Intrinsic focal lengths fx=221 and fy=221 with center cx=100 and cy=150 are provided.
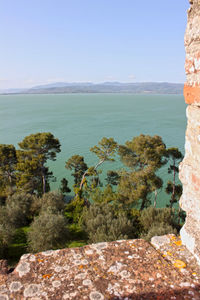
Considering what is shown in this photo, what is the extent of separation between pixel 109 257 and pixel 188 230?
1.13 meters

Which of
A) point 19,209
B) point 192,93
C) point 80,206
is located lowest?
point 80,206

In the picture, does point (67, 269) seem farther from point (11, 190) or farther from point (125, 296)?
point (11, 190)

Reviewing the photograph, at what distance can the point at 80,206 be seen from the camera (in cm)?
1708

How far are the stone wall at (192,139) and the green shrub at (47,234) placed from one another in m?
9.75

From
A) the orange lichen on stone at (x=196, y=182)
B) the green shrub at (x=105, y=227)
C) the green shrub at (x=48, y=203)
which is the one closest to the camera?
the orange lichen on stone at (x=196, y=182)

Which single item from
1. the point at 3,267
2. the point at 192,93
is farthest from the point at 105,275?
the point at 192,93

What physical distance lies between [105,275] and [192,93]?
2.46 m

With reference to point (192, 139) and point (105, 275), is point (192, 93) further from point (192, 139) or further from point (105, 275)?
point (105, 275)

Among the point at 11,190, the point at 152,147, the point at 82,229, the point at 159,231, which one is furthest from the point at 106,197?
the point at 11,190

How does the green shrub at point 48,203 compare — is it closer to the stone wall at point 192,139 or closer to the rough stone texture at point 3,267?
the rough stone texture at point 3,267

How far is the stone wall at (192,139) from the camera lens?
2.68 meters

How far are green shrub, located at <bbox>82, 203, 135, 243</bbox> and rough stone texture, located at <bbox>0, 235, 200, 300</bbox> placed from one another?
27.3 ft

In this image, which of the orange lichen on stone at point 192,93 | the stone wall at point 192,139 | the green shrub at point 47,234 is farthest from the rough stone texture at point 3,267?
the green shrub at point 47,234

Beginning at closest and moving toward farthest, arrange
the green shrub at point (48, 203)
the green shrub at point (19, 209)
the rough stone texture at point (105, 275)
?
the rough stone texture at point (105, 275)
the green shrub at point (19, 209)
the green shrub at point (48, 203)
